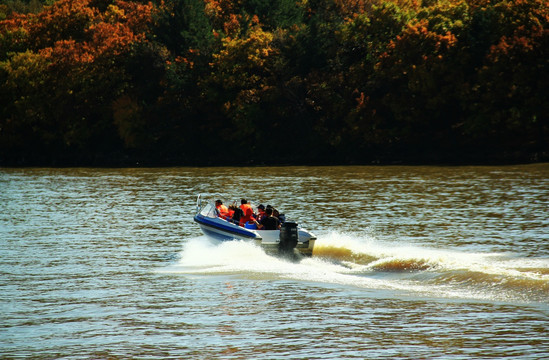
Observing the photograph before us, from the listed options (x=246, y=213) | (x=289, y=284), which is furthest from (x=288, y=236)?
(x=246, y=213)

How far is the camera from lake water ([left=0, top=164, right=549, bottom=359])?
50.0ft

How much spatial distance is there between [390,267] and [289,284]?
2957mm

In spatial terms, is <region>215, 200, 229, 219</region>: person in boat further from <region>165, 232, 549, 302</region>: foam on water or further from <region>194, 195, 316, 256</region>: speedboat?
<region>194, 195, 316, 256</region>: speedboat

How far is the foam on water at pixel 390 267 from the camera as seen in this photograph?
1895cm

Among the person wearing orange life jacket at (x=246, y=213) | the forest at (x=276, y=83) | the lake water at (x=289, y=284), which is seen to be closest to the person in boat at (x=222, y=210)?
the person wearing orange life jacket at (x=246, y=213)

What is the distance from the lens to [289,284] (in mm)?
20469

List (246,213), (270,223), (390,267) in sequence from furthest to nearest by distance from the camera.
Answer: (246,213)
(270,223)
(390,267)

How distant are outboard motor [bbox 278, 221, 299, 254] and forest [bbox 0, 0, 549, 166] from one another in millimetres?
47616

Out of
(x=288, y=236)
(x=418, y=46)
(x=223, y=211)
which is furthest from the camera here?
(x=418, y=46)

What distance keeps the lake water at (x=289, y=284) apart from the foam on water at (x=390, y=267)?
6 centimetres

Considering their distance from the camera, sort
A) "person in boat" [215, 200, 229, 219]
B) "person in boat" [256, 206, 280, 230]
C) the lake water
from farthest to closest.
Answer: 1. "person in boat" [215, 200, 229, 219]
2. "person in boat" [256, 206, 280, 230]
3. the lake water

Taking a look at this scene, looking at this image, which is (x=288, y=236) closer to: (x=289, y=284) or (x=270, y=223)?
(x=270, y=223)

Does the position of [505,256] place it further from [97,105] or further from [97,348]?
[97,105]

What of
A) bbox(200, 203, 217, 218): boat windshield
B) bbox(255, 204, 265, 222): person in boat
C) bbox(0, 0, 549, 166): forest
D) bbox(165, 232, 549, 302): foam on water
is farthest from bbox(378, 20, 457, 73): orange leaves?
bbox(255, 204, 265, 222): person in boat
